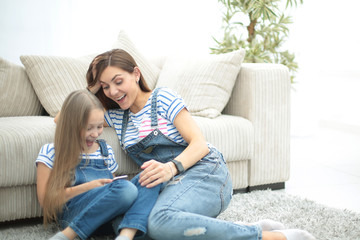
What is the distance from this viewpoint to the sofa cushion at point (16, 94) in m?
2.16

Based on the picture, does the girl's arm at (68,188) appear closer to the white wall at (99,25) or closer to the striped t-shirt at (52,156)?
the striped t-shirt at (52,156)

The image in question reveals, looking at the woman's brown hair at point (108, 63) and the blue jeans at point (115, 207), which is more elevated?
the woman's brown hair at point (108, 63)

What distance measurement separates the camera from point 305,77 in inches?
172

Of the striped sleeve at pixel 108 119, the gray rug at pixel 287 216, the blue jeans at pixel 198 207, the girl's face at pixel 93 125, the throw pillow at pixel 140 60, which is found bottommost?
the gray rug at pixel 287 216

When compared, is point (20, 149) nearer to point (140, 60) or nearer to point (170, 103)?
point (170, 103)

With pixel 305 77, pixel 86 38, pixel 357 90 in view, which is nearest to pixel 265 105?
pixel 86 38

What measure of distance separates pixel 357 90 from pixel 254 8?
1.77m

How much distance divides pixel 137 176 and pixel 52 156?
12.4 inches

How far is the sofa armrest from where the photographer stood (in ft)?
7.20


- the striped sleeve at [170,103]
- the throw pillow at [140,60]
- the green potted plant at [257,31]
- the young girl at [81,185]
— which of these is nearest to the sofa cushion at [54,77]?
the throw pillow at [140,60]

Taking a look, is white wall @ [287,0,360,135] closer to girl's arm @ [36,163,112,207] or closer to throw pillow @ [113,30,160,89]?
throw pillow @ [113,30,160,89]

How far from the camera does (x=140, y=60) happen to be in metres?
2.43

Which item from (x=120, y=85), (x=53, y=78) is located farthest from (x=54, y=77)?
(x=120, y=85)

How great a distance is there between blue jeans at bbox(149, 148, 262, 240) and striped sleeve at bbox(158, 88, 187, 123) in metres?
0.21
